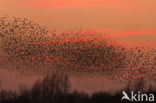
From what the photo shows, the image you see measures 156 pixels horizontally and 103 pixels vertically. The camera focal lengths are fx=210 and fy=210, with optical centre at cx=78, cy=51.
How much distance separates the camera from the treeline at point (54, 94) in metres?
2.24

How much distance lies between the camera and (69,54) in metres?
2.25

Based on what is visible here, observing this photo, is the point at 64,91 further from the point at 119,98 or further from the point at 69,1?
the point at 69,1

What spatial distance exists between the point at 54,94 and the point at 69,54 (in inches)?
Answer: 18.1

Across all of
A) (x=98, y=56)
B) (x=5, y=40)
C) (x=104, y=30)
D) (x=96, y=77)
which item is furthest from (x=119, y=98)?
(x=5, y=40)

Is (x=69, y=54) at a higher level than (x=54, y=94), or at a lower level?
higher

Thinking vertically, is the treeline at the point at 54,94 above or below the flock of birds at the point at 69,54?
below

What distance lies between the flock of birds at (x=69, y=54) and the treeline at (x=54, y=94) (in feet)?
0.39

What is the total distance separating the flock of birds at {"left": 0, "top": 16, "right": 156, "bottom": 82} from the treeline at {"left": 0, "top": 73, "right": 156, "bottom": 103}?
12 centimetres

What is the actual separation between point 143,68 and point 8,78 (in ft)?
4.73

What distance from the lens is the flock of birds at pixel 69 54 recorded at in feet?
7.34

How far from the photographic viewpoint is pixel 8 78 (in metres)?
2.22

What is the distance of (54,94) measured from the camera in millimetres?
2262

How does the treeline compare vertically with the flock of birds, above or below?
below

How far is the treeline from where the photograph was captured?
224 cm
